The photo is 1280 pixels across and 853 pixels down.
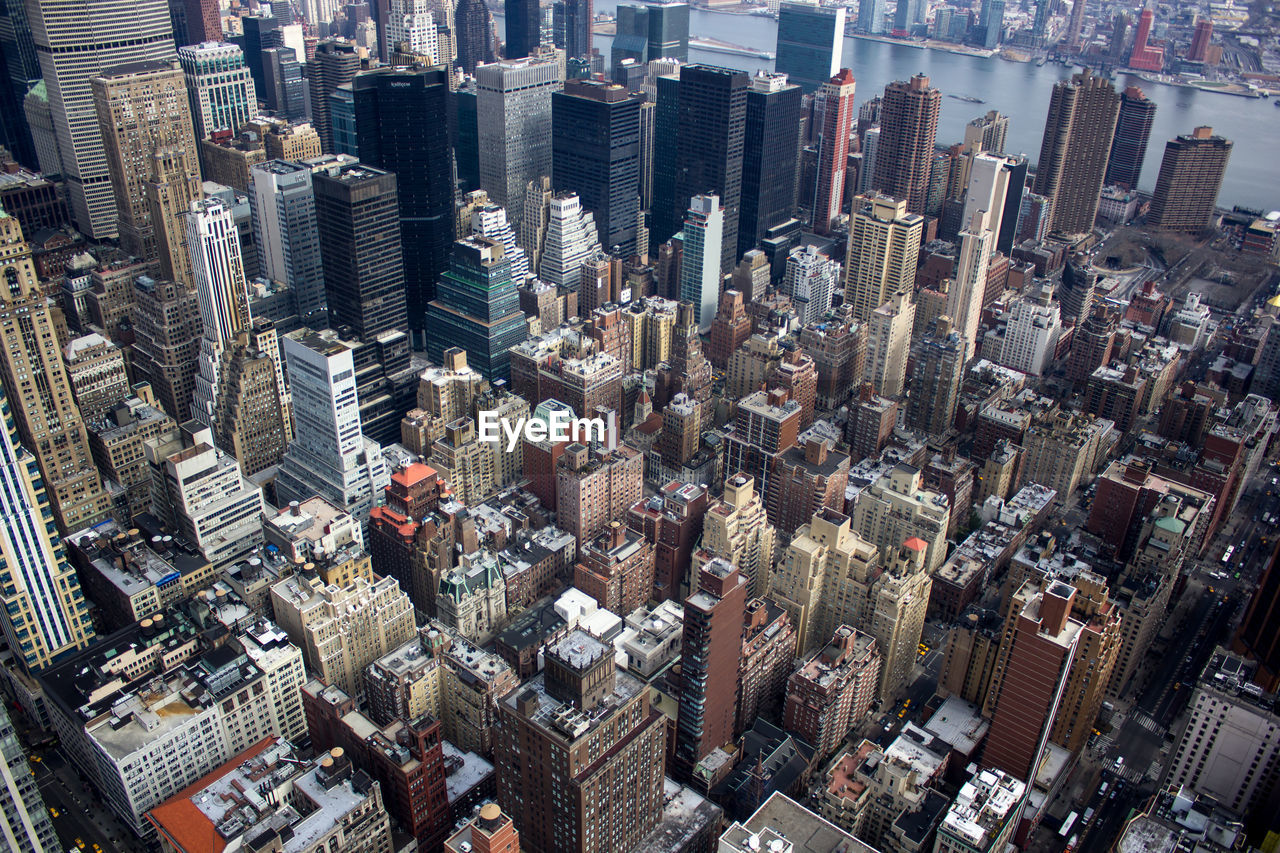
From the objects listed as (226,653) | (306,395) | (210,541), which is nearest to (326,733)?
(226,653)

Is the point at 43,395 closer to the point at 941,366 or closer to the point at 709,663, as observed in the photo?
the point at 709,663

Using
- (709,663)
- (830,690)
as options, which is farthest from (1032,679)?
(709,663)

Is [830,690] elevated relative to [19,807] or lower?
lower

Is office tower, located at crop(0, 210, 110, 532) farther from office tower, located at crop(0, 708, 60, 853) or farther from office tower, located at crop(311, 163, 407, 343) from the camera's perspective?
office tower, located at crop(0, 708, 60, 853)

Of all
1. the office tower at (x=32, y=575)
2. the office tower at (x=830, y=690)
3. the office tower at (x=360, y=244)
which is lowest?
the office tower at (x=830, y=690)

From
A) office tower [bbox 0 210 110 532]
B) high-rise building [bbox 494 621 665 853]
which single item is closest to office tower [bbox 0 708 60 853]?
high-rise building [bbox 494 621 665 853]

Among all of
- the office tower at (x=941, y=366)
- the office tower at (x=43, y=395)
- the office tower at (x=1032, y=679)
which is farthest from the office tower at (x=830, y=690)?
the office tower at (x=43, y=395)

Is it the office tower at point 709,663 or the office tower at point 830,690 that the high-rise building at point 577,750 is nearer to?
the office tower at point 709,663

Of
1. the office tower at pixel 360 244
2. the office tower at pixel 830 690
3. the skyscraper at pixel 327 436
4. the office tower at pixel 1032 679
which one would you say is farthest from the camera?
the office tower at pixel 360 244
